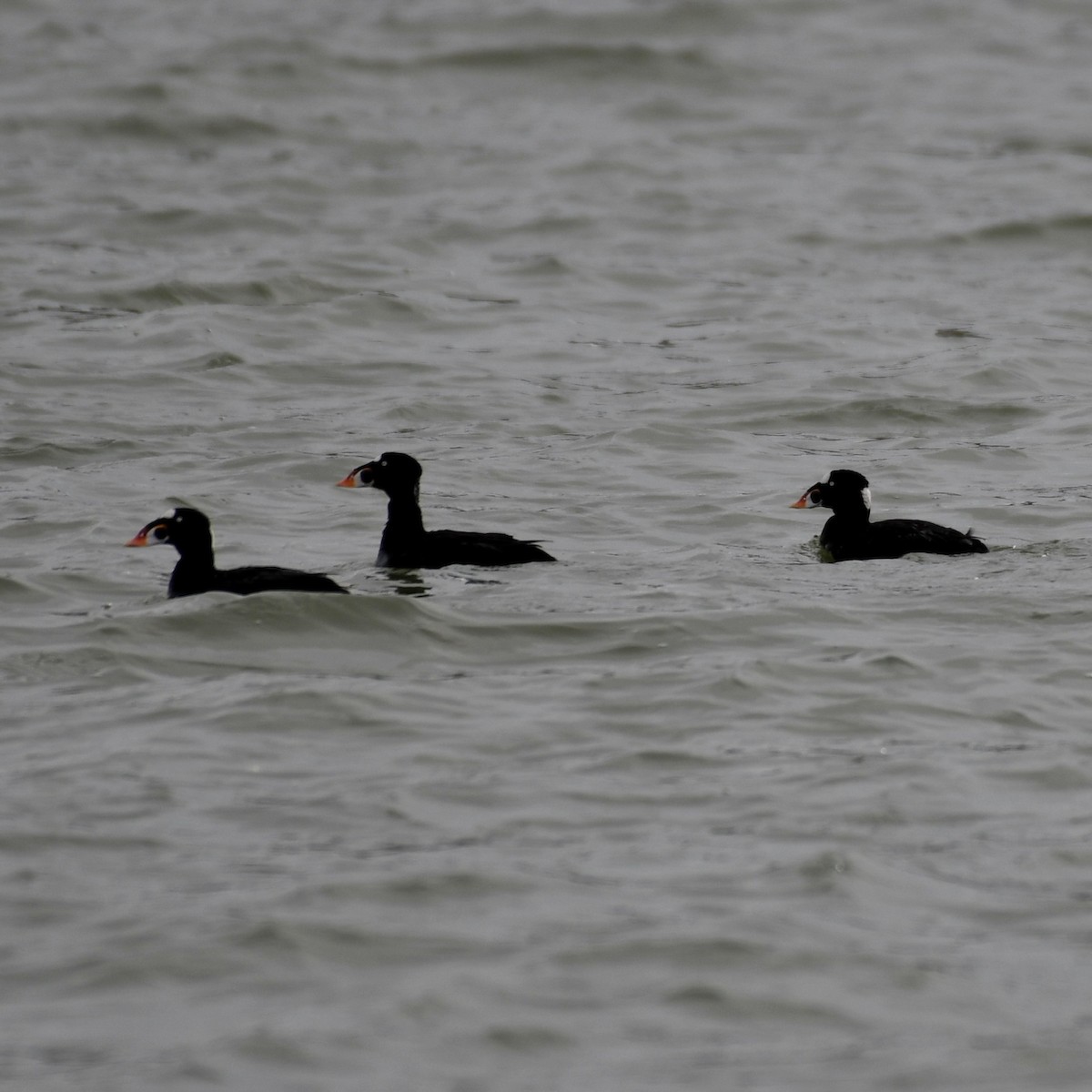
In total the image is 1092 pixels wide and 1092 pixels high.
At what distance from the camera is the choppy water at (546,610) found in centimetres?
643

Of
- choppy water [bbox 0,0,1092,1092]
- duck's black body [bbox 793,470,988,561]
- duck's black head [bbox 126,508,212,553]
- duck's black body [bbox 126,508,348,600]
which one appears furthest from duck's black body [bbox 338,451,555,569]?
duck's black body [bbox 793,470,988,561]

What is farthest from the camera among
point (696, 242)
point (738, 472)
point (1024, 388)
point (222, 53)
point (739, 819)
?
point (222, 53)

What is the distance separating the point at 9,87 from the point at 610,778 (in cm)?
2234

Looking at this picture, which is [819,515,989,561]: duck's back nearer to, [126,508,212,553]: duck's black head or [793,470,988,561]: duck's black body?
[793,470,988,561]: duck's black body

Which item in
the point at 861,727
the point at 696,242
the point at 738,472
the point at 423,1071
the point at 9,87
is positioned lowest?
the point at 423,1071

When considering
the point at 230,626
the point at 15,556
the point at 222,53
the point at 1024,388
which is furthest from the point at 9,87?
the point at 230,626

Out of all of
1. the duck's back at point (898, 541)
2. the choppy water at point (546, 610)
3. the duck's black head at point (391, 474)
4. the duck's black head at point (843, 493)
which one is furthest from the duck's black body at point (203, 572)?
the duck's black head at point (843, 493)

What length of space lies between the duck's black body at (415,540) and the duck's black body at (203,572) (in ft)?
2.75

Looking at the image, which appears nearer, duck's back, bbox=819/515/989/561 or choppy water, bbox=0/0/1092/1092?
choppy water, bbox=0/0/1092/1092

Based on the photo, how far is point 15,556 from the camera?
11.8 meters

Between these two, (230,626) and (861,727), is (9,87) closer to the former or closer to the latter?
(230,626)

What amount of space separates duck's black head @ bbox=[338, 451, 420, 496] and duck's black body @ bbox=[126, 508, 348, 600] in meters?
1.11

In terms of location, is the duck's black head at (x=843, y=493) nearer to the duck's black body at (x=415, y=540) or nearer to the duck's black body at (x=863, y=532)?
the duck's black body at (x=863, y=532)

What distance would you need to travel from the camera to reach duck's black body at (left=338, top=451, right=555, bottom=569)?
11297mm
